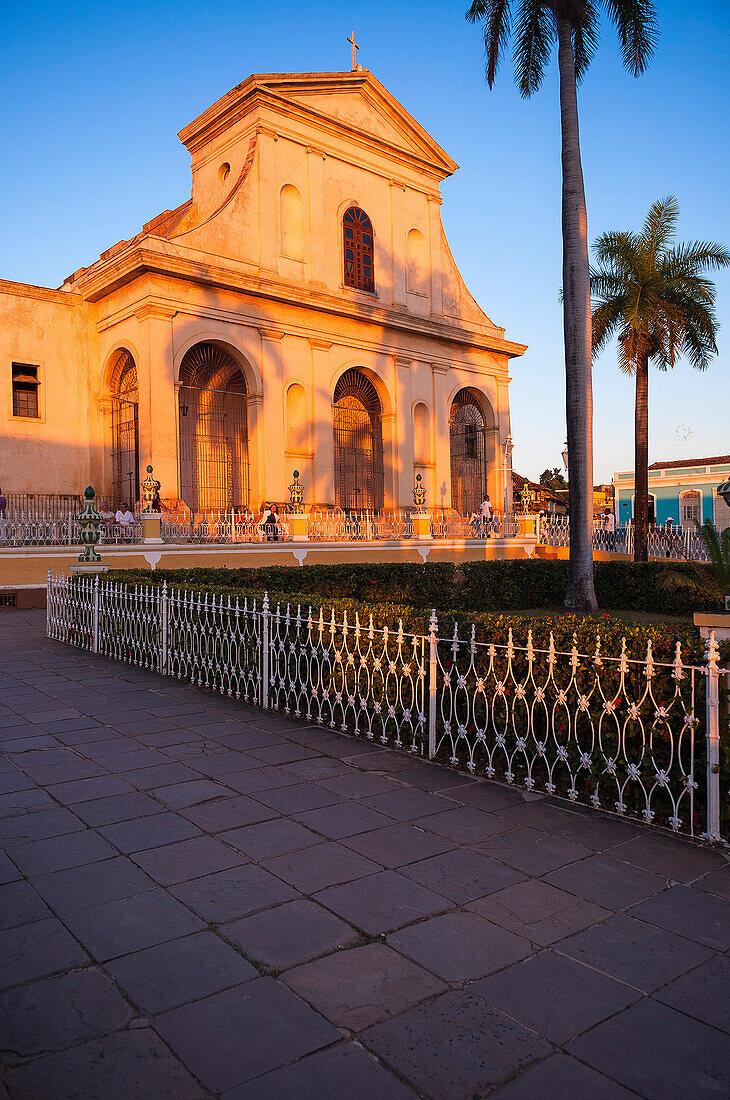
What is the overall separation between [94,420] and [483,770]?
2047cm

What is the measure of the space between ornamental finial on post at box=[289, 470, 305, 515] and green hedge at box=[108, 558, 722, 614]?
6.62 m

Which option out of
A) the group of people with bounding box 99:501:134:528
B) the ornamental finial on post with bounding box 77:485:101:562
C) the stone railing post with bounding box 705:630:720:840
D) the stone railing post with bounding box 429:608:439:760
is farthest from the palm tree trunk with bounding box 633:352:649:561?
the stone railing post with bounding box 705:630:720:840

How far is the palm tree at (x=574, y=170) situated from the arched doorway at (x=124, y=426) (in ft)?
42.7

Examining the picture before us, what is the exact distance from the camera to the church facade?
21.3m

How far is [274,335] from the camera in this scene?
23375 millimetres

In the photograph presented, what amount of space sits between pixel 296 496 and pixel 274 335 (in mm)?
5313

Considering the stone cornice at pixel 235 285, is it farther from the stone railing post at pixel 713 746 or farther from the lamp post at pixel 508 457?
the stone railing post at pixel 713 746

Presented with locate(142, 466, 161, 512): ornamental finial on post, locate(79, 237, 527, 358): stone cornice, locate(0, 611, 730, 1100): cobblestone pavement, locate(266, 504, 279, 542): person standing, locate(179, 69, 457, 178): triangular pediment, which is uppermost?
locate(179, 69, 457, 178): triangular pediment

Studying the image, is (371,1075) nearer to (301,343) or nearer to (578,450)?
(578,450)

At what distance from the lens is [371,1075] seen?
7.26 feet

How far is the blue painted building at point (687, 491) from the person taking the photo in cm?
4269

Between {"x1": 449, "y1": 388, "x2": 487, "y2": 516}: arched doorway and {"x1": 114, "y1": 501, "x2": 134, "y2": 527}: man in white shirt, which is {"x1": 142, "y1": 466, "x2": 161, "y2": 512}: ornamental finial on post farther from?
{"x1": 449, "y1": 388, "x2": 487, "y2": 516}: arched doorway

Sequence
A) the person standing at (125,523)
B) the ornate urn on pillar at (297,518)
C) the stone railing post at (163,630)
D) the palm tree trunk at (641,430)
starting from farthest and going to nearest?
the palm tree trunk at (641,430), the ornate urn on pillar at (297,518), the person standing at (125,523), the stone railing post at (163,630)

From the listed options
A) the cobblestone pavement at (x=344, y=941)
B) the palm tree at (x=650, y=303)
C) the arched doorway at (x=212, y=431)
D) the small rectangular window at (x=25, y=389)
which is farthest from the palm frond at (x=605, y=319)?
the cobblestone pavement at (x=344, y=941)
